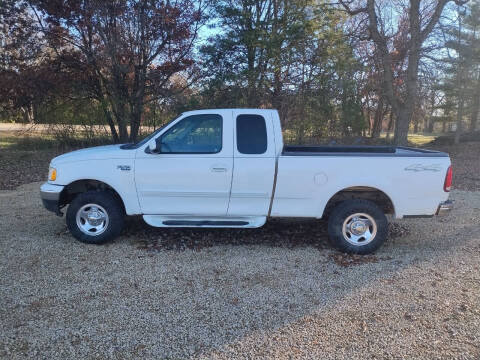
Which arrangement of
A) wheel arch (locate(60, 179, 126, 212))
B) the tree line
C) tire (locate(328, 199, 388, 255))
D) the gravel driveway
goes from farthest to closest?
1. the tree line
2. wheel arch (locate(60, 179, 126, 212))
3. tire (locate(328, 199, 388, 255))
4. the gravel driveway

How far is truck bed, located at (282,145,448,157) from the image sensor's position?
4.89 metres

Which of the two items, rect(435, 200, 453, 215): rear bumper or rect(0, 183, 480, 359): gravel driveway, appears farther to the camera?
rect(435, 200, 453, 215): rear bumper

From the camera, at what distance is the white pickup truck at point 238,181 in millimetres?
4863

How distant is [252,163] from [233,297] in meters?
1.83

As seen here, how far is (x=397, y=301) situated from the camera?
3738 millimetres

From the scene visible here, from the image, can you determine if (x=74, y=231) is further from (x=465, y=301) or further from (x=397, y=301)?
(x=465, y=301)

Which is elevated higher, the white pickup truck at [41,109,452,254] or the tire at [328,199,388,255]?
the white pickup truck at [41,109,452,254]

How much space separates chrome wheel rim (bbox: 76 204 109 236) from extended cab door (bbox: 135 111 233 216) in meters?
0.59

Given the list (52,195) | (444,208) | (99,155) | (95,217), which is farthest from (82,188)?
(444,208)

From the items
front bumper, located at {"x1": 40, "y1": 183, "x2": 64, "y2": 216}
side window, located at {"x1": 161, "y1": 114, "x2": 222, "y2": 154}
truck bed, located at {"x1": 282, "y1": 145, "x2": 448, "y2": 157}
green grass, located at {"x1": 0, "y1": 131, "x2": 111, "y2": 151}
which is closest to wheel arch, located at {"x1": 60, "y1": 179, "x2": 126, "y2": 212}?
front bumper, located at {"x1": 40, "y1": 183, "x2": 64, "y2": 216}

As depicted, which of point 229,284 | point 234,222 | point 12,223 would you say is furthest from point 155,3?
point 229,284

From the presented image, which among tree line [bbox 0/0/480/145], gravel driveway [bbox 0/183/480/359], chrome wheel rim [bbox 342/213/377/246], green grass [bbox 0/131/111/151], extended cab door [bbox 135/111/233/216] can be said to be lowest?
gravel driveway [bbox 0/183/480/359]

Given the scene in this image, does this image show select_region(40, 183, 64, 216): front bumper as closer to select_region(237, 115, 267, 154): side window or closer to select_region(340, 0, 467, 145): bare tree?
select_region(237, 115, 267, 154): side window

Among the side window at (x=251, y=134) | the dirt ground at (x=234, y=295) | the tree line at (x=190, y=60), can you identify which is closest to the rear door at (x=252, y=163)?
the side window at (x=251, y=134)
